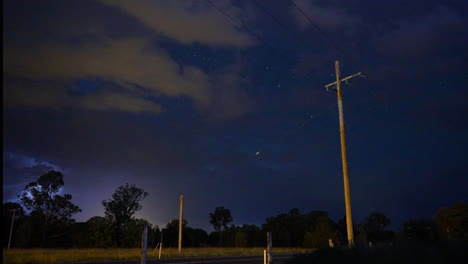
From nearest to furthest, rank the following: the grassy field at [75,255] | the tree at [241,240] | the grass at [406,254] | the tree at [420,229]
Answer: the grass at [406,254]
the tree at [420,229]
the grassy field at [75,255]
the tree at [241,240]

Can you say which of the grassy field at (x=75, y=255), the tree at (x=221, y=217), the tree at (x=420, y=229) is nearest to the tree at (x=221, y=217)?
the tree at (x=221, y=217)

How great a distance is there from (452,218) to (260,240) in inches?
2849

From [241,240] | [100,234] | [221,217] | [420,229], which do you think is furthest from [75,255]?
[221,217]

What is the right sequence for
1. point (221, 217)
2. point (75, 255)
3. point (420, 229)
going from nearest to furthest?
1. point (420, 229)
2. point (75, 255)
3. point (221, 217)

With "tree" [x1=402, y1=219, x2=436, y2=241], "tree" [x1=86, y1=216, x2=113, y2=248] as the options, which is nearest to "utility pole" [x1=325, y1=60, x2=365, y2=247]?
"tree" [x1=402, y1=219, x2=436, y2=241]

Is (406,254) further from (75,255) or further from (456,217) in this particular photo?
(75,255)

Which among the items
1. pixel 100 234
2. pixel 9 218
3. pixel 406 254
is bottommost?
pixel 406 254

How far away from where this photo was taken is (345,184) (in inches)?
667

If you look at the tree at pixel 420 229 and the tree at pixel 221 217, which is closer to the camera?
the tree at pixel 420 229

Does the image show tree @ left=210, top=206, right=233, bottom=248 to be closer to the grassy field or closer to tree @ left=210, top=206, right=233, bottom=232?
tree @ left=210, top=206, right=233, bottom=232

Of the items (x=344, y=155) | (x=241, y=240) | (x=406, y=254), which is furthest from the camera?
(x=241, y=240)

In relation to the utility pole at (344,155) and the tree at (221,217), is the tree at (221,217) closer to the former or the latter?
the tree at (221,217)

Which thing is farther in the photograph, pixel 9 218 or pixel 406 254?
pixel 9 218

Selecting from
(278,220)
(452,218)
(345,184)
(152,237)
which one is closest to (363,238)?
(345,184)
